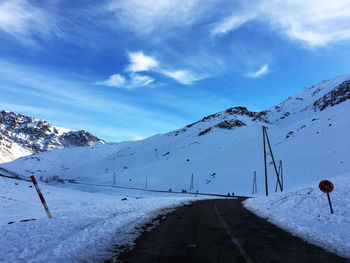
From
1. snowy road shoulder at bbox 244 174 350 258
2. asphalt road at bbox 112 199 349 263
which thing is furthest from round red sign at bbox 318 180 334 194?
asphalt road at bbox 112 199 349 263

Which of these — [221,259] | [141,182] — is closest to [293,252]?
[221,259]

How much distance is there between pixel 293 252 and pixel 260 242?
1174mm

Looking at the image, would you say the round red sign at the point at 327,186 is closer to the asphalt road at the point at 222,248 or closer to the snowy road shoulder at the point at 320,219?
the snowy road shoulder at the point at 320,219

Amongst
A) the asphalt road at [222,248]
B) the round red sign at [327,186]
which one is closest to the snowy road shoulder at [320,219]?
the asphalt road at [222,248]

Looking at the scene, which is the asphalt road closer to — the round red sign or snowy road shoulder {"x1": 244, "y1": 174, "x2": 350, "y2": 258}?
snowy road shoulder {"x1": 244, "y1": 174, "x2": 350, "y2": 258}

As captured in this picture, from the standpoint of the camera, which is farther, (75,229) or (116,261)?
(75,229)

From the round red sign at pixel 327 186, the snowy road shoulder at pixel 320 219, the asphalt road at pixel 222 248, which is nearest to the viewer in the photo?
the asphalt road at pixel 222 248

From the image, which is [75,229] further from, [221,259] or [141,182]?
[141,182]

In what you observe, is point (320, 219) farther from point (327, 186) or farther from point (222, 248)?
point (222, 248)

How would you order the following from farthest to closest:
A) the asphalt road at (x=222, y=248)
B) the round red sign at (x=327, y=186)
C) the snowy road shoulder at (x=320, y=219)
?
1. the round red sign at (x=327, y=186)
2. the snowy road shoulder at (x=320, y=219)
3. the asphalt road at (x=222, y=248)

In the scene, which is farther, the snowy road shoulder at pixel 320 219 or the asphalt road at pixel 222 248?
the snowy road shoulder at pixel 320 219

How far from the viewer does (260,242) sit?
7461mm

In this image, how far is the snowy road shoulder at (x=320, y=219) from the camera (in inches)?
304

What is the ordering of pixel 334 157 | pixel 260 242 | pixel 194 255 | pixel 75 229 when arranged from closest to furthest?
pixel 194 255
pixel 260 242
pixel 75 229
pixel 334 157
